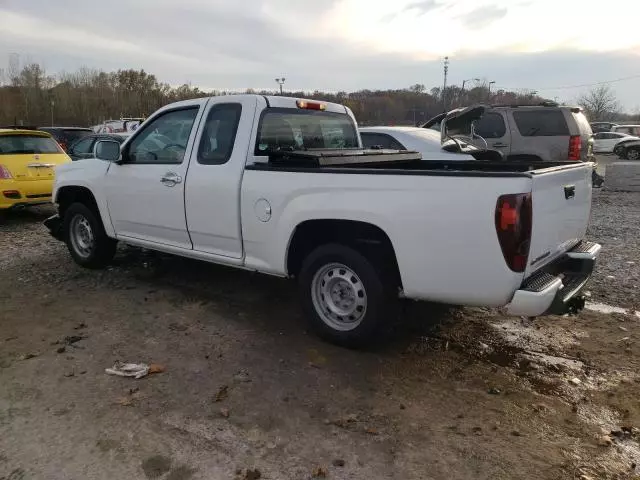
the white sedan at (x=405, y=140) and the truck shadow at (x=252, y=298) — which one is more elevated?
the white sedan at (x=405, y=140)

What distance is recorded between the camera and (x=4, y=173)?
908 centimetres

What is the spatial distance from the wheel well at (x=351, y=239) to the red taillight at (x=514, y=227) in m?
0.82

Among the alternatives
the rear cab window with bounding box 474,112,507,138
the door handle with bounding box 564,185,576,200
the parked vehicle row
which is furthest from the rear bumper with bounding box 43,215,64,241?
the rear cab window with bounding box 474,112,507,138

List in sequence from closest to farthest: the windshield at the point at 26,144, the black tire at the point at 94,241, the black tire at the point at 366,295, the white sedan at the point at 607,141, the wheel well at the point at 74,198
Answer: the black tire at the point at 366,295 < the black tire at the point at 94,241 < the wheel well at the point at 74,198 < the windshield at the point at 26,144 < the white sedan at the point at 607,141

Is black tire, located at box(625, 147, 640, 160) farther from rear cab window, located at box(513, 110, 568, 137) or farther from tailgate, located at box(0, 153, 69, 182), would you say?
tailgate, located at box(0, 153, 69, 182)

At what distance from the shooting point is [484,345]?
431cm

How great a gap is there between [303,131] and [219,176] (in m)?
1.03

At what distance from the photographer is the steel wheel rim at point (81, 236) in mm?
6312

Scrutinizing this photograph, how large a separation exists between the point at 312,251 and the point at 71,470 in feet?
7.18

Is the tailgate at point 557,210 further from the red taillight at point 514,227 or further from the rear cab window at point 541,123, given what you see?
the rear cab window at point 541,123

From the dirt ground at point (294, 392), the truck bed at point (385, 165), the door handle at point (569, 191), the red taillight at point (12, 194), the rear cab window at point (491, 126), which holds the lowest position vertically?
the dirt ground at point (294, 392)

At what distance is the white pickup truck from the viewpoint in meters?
3.25

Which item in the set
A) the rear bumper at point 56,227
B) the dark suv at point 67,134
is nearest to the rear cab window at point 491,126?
the rear bumper at point 56,227

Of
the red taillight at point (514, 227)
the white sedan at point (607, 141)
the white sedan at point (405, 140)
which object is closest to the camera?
the red taillight at point (514, 227)
